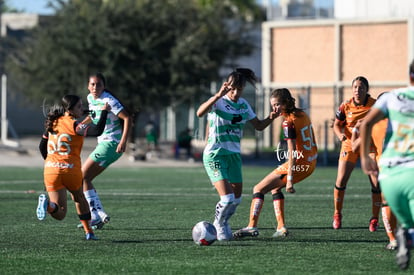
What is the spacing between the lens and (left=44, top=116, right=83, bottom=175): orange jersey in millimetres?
Answer: 12141

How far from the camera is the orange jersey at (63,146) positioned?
12.1m

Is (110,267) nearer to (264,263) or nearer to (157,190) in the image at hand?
(264,263)

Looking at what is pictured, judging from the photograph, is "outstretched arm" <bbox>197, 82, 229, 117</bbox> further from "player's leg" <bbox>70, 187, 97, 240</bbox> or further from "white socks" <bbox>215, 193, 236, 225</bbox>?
"player's leg" <bbox>70, 187, 97, 240</bbox>

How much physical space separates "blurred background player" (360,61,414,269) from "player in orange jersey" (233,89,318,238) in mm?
4151

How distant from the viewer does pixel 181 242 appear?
40.3ft

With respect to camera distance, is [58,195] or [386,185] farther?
[58,195]

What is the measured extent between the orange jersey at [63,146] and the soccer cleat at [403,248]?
492 cm

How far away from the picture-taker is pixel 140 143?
1832 inches

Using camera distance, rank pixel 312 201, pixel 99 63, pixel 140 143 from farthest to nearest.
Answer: pixel 140 143
pixel 99 63
pixel 312 201

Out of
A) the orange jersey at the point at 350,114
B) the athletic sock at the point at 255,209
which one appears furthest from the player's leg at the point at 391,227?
the orange jersey at the point at 350,114

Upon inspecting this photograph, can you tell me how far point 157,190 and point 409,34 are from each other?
91.9 feet

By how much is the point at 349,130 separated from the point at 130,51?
29.2 metres

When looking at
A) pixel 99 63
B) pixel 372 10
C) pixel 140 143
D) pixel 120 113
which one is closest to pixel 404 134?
pixel 120 113

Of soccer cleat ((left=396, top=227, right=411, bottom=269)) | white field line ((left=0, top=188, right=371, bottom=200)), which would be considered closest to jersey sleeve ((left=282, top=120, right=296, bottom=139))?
soccer cleat ((left=396, top=227, right=411, bottom=269))
